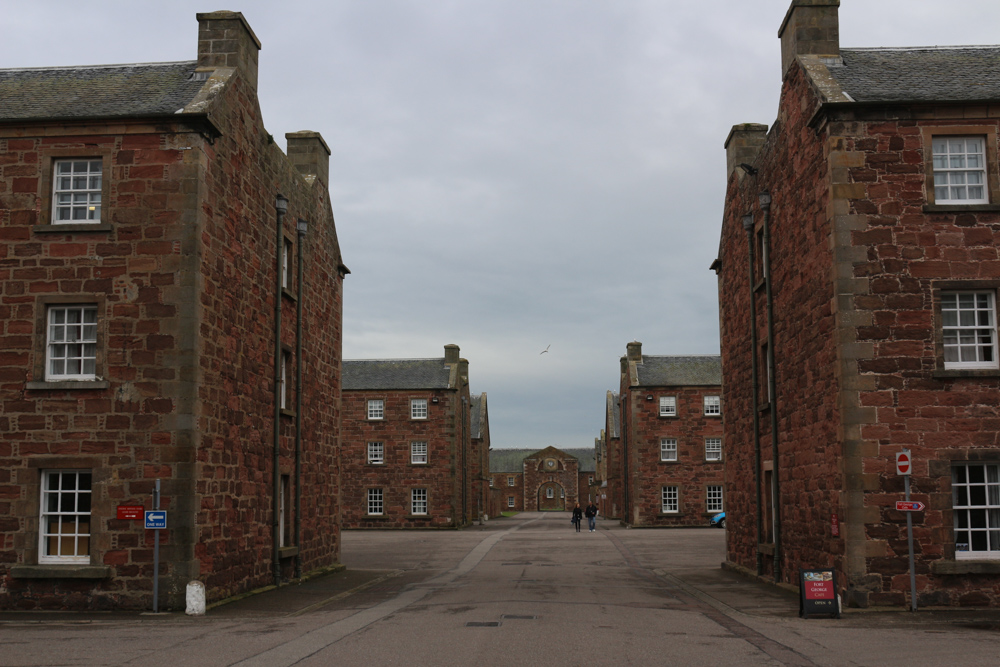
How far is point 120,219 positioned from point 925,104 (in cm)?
1419

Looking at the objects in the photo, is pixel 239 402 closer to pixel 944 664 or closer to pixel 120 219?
pixel 120 219

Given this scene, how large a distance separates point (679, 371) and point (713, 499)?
24.6ft

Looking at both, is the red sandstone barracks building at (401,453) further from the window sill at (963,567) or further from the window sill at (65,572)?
the window sill at (963,567)

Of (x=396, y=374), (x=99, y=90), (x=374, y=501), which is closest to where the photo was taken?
(x=99, y=90)

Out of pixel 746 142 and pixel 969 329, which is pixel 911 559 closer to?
pixel 969 329

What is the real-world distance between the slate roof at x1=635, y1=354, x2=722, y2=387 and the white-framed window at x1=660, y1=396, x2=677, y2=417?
0.77 metres

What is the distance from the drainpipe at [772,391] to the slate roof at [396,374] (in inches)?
1375

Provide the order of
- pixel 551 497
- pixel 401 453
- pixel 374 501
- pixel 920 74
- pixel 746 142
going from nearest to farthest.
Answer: pixel 920 74
pixel 746 142
pixel 374 501
pixel 401 453
pixel 551 497

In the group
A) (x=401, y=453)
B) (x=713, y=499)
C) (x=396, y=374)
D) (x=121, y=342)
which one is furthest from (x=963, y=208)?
(x=396, y=374)

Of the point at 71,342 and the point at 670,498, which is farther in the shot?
the point at 670,498

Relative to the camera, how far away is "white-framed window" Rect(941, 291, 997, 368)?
16.5m

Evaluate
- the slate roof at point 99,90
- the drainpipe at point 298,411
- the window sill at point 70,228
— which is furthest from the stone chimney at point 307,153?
the window sill at point 70,228

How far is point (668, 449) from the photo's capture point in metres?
53.5

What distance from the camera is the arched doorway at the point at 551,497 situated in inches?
4894
